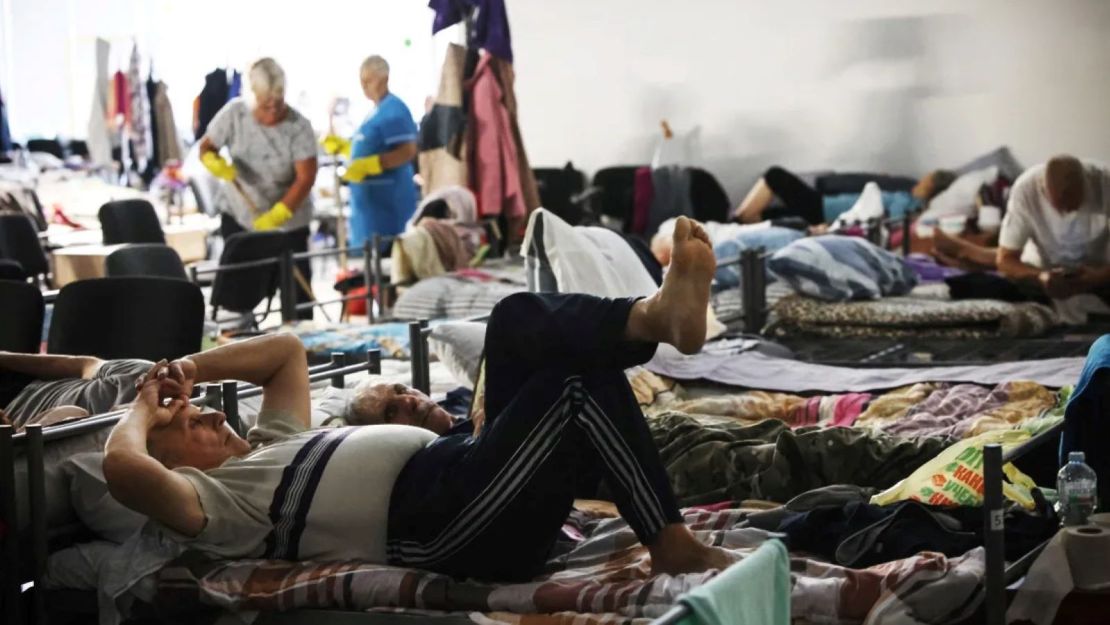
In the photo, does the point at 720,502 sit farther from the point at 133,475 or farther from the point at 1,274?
the point at 1,274

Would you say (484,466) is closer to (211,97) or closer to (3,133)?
(211,97)

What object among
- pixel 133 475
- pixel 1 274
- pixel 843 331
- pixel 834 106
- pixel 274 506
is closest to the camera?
pixel 133 475

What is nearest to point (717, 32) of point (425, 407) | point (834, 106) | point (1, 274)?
point (834, 106)

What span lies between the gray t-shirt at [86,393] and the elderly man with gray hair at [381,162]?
4006 millimetres

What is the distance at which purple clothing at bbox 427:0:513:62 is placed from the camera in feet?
24.3

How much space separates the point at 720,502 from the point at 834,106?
19.4ft

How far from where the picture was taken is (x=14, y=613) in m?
2.41

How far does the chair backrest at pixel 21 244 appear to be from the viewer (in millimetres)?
6270

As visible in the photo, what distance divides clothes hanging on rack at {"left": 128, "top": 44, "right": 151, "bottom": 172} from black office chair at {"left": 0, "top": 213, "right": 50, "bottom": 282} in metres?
4.42

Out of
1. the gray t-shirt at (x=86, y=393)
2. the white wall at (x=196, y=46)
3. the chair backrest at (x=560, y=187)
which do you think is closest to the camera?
the gray t-shirt at (x=86, y=393)

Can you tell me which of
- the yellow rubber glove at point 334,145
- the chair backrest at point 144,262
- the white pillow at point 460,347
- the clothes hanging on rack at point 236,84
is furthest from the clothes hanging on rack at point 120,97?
the white pillow at point 460,347

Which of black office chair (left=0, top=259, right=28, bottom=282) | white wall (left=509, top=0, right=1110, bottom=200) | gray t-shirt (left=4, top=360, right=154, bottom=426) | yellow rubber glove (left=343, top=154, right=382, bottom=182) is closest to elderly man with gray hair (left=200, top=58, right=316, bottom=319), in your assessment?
yellow rubber glove (left=343, top=154, right=382, bottom=182)

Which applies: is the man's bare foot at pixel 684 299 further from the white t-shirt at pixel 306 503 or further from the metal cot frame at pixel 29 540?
the metal cot frame at pixel 29 540

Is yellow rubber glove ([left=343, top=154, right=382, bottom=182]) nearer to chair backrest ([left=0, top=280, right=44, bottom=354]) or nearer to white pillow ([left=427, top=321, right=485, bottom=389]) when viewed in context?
white pillow ([left=427, top=321, right=485, bottom=389])
